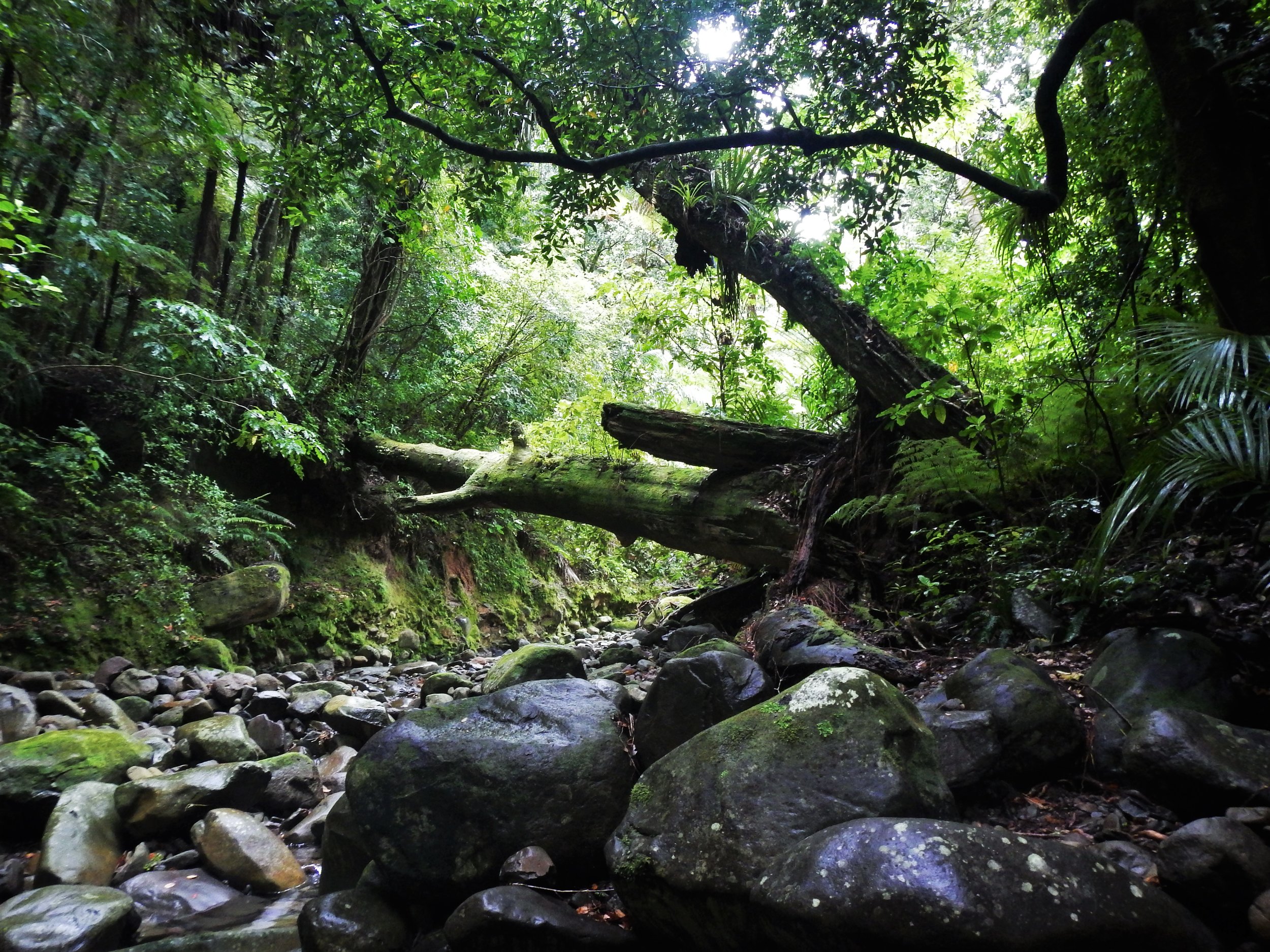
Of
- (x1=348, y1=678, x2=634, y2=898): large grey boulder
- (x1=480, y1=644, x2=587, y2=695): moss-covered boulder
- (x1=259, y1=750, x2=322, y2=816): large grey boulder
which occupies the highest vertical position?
(x1=480, y1=644, x2=587, y2=695): moss-covered boulder

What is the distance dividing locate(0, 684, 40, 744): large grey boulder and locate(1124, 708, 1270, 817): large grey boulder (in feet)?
16.9

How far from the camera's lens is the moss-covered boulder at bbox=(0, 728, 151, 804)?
10.9ft

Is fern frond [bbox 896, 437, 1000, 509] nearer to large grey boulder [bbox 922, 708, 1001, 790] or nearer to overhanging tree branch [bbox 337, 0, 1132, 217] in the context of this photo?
overhanging tree branch [bbox 337, 0, 1132, 217]

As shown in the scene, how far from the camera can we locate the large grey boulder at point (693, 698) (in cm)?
302

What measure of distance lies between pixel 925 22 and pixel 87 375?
6983 mm

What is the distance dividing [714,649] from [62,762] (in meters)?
3.31

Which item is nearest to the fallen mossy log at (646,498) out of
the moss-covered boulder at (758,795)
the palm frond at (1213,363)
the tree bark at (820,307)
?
the tree bark at (820,307)

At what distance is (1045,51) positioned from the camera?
711cm

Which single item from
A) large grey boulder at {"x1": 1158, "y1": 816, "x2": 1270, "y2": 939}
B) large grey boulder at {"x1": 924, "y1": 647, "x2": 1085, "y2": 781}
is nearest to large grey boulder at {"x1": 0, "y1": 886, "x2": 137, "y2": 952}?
large grey boulder at {"x1": 924, "y1": 647, "x2": 1085, "y2": 781}

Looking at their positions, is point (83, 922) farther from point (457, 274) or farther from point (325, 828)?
point (457, 274)

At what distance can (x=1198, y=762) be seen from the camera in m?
1.97

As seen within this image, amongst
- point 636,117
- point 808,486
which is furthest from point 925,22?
point 808,486

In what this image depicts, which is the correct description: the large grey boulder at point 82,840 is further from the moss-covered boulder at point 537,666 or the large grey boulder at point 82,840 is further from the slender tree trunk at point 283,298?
the slender tree trunk at point 283,298

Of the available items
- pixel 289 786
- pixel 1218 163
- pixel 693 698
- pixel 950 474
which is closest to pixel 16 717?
pixel 289 786
